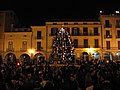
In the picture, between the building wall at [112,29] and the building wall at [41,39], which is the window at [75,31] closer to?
the building wall at [112,29]

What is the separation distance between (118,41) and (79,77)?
40.0m

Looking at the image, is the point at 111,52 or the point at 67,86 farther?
the point at 111,52

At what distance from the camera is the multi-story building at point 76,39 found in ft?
160

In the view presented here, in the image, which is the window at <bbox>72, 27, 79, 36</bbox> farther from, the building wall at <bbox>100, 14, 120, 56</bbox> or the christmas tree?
the christmas tree

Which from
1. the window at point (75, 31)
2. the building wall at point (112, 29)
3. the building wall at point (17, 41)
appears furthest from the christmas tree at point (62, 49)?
the building wall at point (112, 29)

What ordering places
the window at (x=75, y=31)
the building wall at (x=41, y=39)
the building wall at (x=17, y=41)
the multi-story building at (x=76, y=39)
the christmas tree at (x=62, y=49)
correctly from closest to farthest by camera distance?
the christmas tree at (x=62, y=49) → the building wall at (x=17, y=41) → the multi-story building at (x=76, y=39) → the building wall at (x=41, y=39) → the window at (x=75, y=31)

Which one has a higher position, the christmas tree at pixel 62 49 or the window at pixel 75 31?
the window at pixel 75 31

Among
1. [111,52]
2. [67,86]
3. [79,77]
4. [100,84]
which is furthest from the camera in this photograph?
[111,52]

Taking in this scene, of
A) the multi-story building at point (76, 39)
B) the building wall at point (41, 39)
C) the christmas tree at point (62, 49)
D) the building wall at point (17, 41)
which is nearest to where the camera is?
the christmas tree at point (62, 49)

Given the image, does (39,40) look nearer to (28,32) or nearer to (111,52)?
(28,32)

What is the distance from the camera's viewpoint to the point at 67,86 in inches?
351

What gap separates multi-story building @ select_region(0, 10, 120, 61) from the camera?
48.6m

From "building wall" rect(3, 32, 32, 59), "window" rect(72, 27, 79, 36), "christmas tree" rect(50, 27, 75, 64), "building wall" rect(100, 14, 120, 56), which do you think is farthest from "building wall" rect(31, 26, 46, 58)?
"christmas tree" rect(50, 27, 75, 64)

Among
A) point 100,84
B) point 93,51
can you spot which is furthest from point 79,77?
point 93,51
